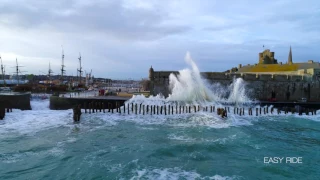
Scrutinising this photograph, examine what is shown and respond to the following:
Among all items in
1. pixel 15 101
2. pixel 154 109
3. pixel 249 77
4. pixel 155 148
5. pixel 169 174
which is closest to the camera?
pixel 169 174

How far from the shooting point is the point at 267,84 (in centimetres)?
3328

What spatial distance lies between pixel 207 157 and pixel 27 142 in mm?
10104

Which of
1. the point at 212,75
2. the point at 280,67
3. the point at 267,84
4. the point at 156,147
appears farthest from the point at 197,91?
the point at 280,67

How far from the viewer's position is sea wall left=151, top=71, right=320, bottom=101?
3219cm

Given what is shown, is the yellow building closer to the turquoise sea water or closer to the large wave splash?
the large wave splash

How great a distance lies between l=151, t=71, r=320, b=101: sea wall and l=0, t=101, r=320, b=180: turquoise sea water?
1211cm

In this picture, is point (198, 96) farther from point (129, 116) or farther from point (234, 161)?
point (234, 161)

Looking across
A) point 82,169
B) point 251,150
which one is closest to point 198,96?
point 251,150

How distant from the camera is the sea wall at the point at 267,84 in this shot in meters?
32.2

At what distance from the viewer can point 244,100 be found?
3147 centimetres

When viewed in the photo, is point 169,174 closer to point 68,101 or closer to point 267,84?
point 68,101

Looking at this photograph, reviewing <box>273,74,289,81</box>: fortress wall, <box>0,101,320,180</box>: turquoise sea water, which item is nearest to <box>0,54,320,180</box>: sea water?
<box>0,101,320,180</box>: turquoise sea water

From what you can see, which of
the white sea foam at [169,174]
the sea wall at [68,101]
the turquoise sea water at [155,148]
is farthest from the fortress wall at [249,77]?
the white sea foam at [169,174]

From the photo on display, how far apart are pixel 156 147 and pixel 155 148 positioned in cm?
19
